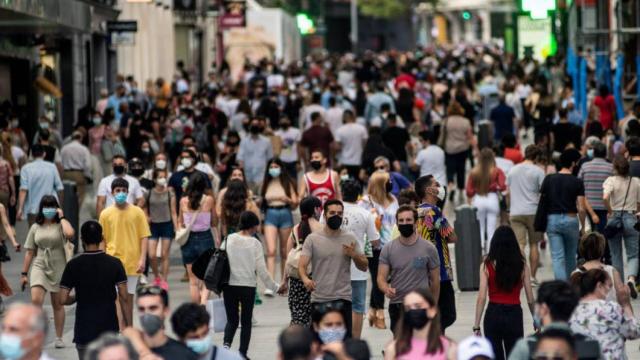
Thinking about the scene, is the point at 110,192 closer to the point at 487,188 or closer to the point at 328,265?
the point at 487,188

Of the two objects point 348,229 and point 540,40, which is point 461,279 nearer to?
point 348,229

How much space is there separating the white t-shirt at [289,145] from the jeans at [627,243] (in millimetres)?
8367

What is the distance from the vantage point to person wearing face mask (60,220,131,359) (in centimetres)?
1227

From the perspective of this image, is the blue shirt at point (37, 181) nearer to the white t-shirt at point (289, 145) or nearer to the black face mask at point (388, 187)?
the black face mask at point (388, 187)

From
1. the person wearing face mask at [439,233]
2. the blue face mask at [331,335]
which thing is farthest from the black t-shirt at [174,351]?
the person wearing face mask at [439,233]

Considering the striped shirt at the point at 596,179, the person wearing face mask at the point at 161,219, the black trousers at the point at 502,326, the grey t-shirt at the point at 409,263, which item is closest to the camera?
the black trousers at the point at 502,326

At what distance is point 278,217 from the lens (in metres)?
18.2

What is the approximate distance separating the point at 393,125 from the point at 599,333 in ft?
48.9

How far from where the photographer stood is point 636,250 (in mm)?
17125

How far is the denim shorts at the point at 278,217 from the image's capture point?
1825 cm

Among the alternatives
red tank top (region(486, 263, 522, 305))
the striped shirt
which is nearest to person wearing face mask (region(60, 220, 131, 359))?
red tank top (region(486, 263, 522, 305))

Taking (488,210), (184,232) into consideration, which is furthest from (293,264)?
(488,210)

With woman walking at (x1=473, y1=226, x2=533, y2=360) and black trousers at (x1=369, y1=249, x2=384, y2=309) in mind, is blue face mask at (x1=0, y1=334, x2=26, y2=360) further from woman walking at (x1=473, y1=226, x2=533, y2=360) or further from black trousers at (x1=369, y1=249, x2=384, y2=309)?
black trousers at (x1=369, y1=249, x2=384, y2=309)

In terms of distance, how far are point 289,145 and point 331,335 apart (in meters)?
15.3
